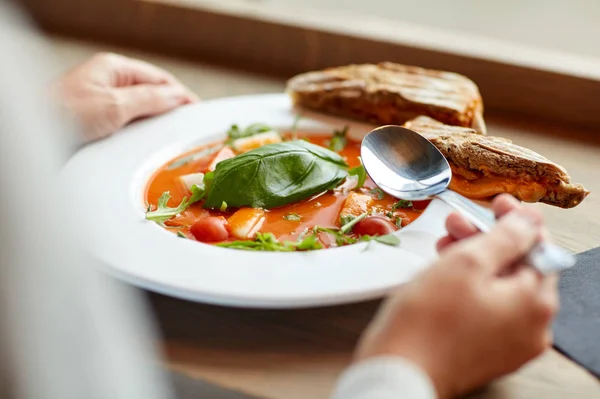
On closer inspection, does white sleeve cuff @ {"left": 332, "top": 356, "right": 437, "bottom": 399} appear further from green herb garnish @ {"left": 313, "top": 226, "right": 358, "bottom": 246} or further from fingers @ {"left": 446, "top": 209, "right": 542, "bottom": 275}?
green herb garnish @ {"left": 313, "top": 226, "right": 358, "bottom": 246}

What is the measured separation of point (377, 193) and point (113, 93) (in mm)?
881

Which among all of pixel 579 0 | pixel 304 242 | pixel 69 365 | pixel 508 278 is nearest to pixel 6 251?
pixel 69 365

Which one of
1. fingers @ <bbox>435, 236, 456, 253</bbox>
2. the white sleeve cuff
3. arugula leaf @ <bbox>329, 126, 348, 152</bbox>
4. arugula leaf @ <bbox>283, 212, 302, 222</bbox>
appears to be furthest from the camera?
arugula leaf @ <bbox>329, 126, 348, 152</bbox>

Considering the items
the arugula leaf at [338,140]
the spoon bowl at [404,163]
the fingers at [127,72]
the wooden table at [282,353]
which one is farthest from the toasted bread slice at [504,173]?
the fingers at [127,72]

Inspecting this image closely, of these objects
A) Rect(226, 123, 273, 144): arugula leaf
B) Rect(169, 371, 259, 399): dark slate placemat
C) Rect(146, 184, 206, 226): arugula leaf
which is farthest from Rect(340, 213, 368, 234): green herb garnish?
Rect(226, 123, 273, 144): arugula leaf

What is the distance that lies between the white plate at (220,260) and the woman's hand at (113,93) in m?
0.18

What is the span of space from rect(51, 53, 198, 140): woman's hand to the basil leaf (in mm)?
466

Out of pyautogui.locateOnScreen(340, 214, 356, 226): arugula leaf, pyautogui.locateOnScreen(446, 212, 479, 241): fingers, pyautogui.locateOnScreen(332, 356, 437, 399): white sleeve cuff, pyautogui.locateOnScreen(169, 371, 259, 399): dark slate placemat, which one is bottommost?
pyautogui.locateOnScreen(169, 371, 259, 399): dark slate placemat

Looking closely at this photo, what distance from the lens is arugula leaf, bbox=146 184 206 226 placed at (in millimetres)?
1715

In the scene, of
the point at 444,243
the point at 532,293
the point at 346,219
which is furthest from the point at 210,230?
the point at 532,293

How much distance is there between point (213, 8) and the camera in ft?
10.2

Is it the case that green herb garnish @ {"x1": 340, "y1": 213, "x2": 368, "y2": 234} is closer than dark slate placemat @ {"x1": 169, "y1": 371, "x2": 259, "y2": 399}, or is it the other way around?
dark slate placemat @ {"x1": 169, "y1": 371, "x2": 259, "y2": 399}

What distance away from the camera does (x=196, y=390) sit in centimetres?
132

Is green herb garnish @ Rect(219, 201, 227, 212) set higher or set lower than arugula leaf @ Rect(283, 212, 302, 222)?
higher
